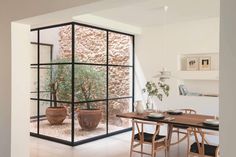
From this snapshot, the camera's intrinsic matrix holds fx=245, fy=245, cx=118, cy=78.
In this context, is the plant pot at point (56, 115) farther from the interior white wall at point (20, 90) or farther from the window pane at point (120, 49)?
the interior white wall at point (20, 90)

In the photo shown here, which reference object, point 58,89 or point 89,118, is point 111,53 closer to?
point 58,89

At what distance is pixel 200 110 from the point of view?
564 centimetres

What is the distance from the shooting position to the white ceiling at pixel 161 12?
4.35 m

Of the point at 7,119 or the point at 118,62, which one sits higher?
the point at 118,62

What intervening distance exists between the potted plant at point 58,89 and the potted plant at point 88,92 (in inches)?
9.2

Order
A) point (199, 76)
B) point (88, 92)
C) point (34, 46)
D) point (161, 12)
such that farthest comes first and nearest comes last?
point (34, 46) → point (199, 76) → point (88, 92) → point (161, 12)

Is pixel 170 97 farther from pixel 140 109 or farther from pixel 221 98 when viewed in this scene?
pixel 221 98

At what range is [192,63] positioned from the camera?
6.00 metres

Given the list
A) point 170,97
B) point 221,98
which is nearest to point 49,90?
point 170,97

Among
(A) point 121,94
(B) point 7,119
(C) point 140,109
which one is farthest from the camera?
(A) point 121,94

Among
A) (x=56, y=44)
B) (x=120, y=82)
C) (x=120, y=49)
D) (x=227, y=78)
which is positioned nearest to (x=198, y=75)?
(x=120, y=82)

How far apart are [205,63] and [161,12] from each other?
5.67ft

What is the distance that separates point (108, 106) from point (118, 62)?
117 centimetres

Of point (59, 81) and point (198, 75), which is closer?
point (59, 81)
